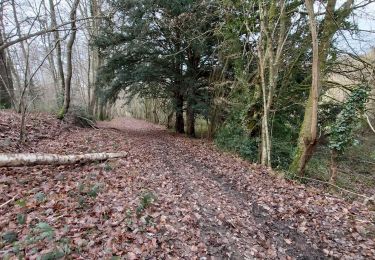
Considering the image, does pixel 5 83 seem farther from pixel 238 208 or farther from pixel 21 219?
pixel 238 208

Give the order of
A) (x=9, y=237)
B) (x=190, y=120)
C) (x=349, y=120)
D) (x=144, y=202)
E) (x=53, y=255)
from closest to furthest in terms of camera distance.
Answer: (x=53, y=255) < (x=9, y=237) < (x=144, y=202) < (x=349, y=120) < (x=190, y=120)

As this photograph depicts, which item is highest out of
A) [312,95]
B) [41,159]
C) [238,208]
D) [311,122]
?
[312,95]

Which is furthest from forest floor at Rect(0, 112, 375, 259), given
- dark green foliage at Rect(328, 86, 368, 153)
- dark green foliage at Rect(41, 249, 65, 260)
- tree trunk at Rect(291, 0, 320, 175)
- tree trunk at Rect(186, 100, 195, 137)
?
tree trunk at Rect(186, 100, 195, 137)

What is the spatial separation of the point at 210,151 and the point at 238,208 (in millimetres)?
5762

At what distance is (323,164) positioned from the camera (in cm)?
1130

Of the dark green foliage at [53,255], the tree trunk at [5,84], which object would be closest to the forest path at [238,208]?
the dark green foliage at [53,255]

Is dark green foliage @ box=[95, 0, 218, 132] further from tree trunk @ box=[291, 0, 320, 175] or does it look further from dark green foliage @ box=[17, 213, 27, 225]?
dark green foliage @ box=[17, 213, 27, 225]

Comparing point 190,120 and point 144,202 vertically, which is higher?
point 190,120

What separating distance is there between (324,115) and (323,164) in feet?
7.08

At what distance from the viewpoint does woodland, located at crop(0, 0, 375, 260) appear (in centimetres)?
404

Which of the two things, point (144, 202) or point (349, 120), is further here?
point (349, 120)

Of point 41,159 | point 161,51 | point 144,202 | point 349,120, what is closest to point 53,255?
point 144,202

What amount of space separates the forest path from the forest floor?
2cm

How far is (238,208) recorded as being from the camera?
536cm
